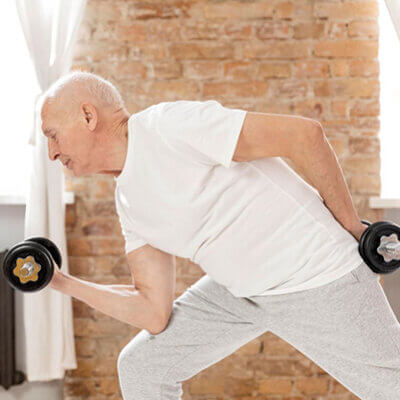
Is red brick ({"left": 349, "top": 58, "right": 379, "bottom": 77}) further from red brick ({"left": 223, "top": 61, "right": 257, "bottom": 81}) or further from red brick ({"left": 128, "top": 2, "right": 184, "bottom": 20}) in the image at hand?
red brick ({"left": 128, "top": 2, "right": 184, "bottom": 20})

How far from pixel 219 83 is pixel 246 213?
4.48ft

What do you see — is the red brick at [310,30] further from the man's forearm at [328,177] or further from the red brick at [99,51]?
the man's forearm at [328,177]

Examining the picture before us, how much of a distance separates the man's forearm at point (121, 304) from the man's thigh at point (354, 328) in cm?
36

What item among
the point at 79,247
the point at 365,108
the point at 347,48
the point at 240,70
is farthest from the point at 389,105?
the point at 79,247

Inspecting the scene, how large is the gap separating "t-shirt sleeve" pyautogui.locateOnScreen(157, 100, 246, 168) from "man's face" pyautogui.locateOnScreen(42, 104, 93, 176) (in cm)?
22

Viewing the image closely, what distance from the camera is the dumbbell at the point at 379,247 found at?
1.33 meters

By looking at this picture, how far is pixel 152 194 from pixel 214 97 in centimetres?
129

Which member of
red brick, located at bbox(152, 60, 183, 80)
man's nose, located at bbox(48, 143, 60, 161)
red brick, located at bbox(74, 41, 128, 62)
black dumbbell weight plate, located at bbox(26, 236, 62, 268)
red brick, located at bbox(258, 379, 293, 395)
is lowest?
red brick, located at bbox(258, 379, 293, 395)

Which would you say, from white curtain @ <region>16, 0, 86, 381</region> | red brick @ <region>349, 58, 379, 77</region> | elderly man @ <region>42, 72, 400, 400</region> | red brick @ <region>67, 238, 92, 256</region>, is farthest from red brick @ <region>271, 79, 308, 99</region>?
elderly man @ <region>42, 72, 400, 400</region>

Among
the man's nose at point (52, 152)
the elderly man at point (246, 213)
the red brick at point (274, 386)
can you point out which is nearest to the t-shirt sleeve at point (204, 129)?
the elderly man at point (246, 213)

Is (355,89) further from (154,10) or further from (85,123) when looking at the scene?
(85,123)

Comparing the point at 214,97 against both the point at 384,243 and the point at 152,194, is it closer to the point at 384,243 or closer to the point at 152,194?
the point at 152,194

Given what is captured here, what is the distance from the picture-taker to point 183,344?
1.56 metres

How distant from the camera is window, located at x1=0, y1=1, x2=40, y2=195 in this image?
269 centimetres
